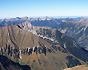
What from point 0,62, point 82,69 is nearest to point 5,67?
point 0,62

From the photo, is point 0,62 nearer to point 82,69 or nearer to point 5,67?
point 5,67

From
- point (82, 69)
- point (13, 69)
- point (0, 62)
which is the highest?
point (82, 69)

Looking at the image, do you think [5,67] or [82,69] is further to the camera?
[5,67]

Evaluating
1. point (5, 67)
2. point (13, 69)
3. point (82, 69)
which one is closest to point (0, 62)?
point (5, 67)

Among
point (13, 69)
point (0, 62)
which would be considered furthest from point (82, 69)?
point (0, 62)

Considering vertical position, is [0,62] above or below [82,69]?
below

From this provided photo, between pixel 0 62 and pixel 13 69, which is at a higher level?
pixel 0 62

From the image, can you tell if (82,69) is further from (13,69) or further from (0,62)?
(0,62)

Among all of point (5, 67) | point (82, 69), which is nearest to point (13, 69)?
point (5, 67)

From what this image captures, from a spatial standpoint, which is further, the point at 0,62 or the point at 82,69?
the point at 0,62
